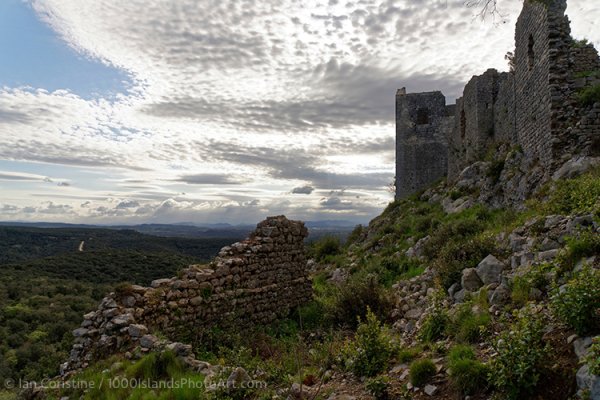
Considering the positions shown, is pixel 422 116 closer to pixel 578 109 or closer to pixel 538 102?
pixel 538 102

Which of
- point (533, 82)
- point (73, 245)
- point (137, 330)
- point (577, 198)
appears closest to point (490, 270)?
point (577, 198)

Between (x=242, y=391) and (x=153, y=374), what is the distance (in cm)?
155

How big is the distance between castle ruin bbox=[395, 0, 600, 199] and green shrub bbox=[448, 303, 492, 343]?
632 cm

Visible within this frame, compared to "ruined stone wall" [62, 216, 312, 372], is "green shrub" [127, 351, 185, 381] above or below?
below

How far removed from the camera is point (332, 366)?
224 inches

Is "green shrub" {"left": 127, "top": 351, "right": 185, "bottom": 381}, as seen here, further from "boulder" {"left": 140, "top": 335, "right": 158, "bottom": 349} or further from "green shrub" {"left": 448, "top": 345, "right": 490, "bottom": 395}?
"green shrub" {"left": 448, "top": 345, "right": 490, "bottom": 395}

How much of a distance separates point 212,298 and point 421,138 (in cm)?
1866

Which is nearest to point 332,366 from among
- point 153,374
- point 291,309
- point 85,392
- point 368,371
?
point 368,371

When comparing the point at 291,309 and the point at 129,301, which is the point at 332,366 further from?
the point at 291,309

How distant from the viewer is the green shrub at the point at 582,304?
12.1 ft

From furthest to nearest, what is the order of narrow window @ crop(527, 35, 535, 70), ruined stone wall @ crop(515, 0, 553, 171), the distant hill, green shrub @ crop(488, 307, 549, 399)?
the distant hill, narrow window @ crop(527, 35, 535, 70), ruined stone wall @ crop(515, 0, 553, 171), green shrub @ crop(488, 307, 549, 399)

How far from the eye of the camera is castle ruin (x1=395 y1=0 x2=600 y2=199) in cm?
990

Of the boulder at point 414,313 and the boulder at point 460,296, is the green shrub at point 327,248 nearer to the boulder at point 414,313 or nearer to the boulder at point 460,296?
the boulder at point 414,313

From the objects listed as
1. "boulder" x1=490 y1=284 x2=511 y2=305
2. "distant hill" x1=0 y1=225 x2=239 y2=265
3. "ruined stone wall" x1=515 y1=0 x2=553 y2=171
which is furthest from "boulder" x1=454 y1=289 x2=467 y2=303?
"distant hill" x1=0 y1=225 x2=239 y2=265
